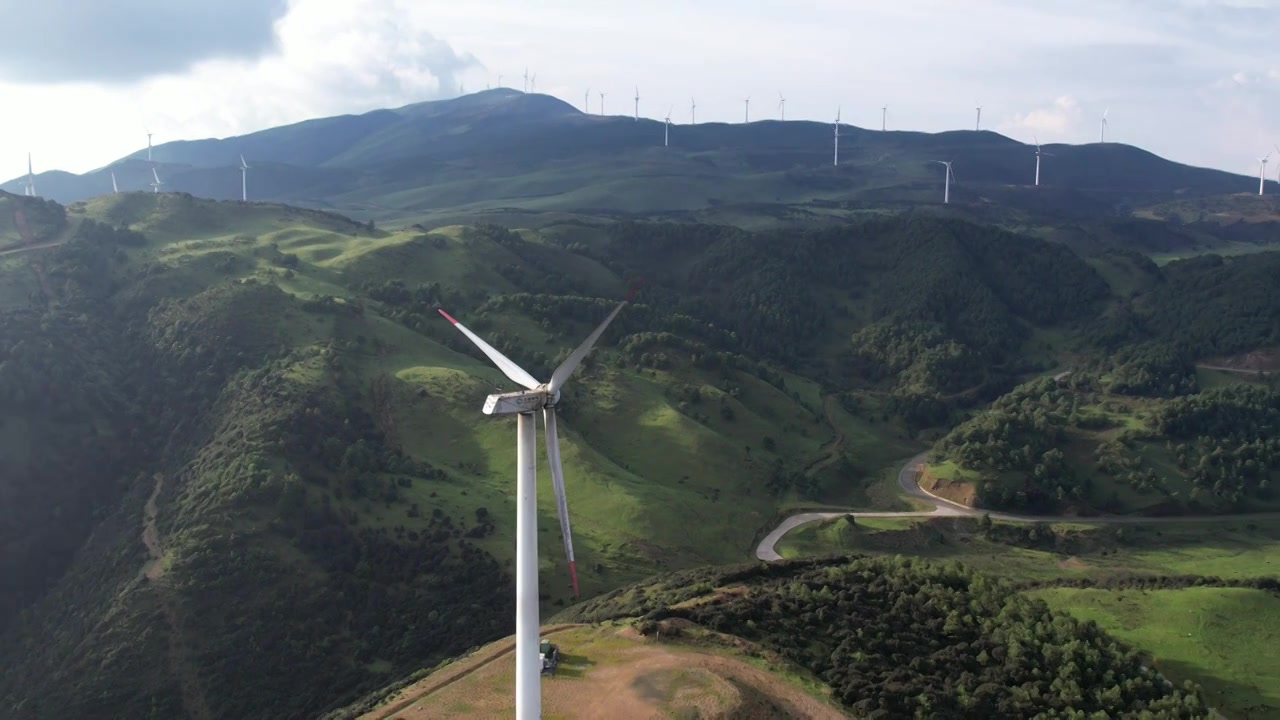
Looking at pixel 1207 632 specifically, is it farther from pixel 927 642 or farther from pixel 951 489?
pixel 951 489

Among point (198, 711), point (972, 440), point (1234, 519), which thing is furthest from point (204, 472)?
point (1234, 519)

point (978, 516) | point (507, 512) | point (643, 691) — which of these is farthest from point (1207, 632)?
point (507, 512)

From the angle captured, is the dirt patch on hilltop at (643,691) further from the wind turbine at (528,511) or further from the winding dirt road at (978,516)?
the winding dirt road at (978,516)

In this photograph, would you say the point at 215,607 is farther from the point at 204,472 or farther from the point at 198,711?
the point at 204,472

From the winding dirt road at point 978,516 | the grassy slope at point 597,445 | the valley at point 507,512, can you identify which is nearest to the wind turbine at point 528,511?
the valley at point 507,512

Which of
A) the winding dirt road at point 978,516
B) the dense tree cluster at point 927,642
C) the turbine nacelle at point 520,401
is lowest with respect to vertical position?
the winding dirt road at point 978,516

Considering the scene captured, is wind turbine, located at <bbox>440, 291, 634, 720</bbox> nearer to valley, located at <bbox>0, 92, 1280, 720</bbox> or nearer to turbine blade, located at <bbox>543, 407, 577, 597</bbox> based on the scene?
turbine blade, located at <bbox>543, 407, 577, 597</bbox>
